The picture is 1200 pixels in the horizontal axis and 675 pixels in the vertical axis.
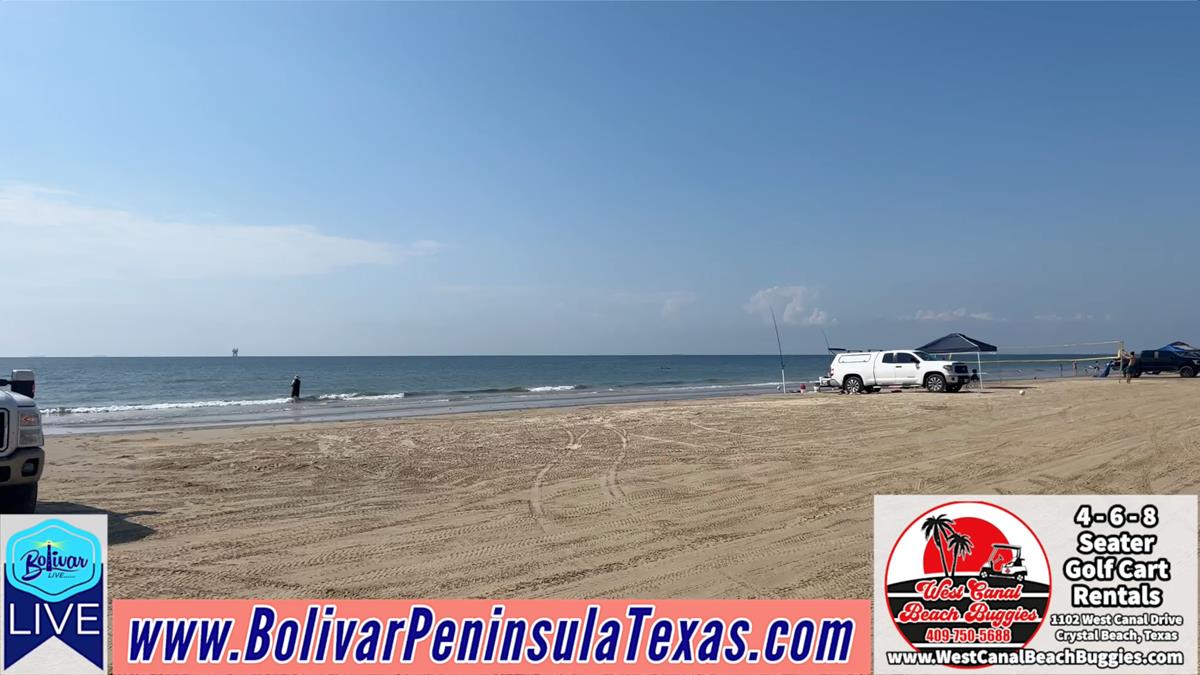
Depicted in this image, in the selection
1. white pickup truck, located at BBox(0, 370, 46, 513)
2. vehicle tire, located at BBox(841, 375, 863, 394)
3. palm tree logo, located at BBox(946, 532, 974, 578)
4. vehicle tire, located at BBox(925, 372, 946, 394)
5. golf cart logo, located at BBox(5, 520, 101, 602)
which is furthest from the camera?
vehicle tire, located at BBox(841, 375, 863, 394)

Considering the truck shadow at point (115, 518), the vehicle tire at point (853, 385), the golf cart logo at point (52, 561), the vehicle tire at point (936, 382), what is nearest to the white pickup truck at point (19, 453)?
the truck shadow at point (115, 518)

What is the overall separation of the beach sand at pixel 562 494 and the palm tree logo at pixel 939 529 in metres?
0.80

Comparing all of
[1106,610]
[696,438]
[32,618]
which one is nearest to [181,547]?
[32,618]

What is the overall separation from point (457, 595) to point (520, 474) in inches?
222

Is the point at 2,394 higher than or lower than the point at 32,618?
higher

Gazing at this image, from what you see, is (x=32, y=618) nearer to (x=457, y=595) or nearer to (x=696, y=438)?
(x=457, y=595)

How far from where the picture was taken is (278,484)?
10375 mm

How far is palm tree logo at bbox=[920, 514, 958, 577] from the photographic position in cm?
462

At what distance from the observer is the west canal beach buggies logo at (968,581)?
430cm

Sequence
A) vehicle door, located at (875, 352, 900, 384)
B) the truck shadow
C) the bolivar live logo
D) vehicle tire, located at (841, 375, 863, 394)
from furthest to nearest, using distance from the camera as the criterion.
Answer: vehicle tire, located at (841, 375, 863, 394)
vehicle door, located at (875, 352, 900, 384)
the truck shadow
the bolivar live logo

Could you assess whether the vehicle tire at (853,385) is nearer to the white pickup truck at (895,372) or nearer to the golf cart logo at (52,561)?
the white pickup truck at (895,372)

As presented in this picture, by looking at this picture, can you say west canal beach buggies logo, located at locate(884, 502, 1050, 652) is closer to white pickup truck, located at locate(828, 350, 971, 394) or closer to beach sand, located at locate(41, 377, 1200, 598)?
beach sand, located at locate(41, 377, 1200, 598)

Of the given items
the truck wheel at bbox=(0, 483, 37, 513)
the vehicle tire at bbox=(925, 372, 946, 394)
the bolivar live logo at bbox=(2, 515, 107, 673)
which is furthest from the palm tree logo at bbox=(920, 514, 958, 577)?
the vehicle tire at bbox=(925, 372, 946, 394)

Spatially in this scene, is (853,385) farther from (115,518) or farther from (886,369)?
(115,518)
